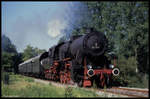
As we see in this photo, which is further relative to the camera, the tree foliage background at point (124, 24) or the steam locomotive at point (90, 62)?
the tree foliage background at point (124, 24)

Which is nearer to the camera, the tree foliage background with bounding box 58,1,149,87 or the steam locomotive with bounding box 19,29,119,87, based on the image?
the steam locomotive with bounding box 19,29,119,87

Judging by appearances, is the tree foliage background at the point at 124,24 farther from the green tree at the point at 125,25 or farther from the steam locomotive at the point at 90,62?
the steam locomotive at the point at 90,62

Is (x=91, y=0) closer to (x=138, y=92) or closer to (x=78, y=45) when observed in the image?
(x=78, y=45)

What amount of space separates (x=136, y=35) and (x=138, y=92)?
12650 mm

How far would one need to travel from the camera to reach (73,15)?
91.7ft

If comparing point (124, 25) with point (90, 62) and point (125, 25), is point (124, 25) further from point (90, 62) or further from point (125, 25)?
point (90, 62)

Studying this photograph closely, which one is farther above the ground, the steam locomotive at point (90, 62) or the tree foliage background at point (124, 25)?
the tree foliage background at point (124, 25)

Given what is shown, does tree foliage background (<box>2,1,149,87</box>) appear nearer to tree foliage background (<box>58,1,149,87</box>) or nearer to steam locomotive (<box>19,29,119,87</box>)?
tree foliage background (<box>58,1,149,87</box>)

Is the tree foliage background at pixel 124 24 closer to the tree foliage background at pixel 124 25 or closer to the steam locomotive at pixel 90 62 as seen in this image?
the tree foliage background at pixel 124 25

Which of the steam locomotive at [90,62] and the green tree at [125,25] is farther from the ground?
the green tree at [125,25]

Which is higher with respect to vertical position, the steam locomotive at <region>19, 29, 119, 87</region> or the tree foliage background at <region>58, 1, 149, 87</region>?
the tree foliage background at <region>58, 1, 149, 87</region>

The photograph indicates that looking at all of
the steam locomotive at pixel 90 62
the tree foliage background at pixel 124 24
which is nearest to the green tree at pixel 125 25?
the tree foliage background at pixel 124 24

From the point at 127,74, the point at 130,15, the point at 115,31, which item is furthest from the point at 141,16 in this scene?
the point at 127,74

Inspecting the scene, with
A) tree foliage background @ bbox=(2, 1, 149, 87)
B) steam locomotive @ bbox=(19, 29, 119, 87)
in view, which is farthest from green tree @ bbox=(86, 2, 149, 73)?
steam locomotive @ bbox=(19, 29, 119, 87)
